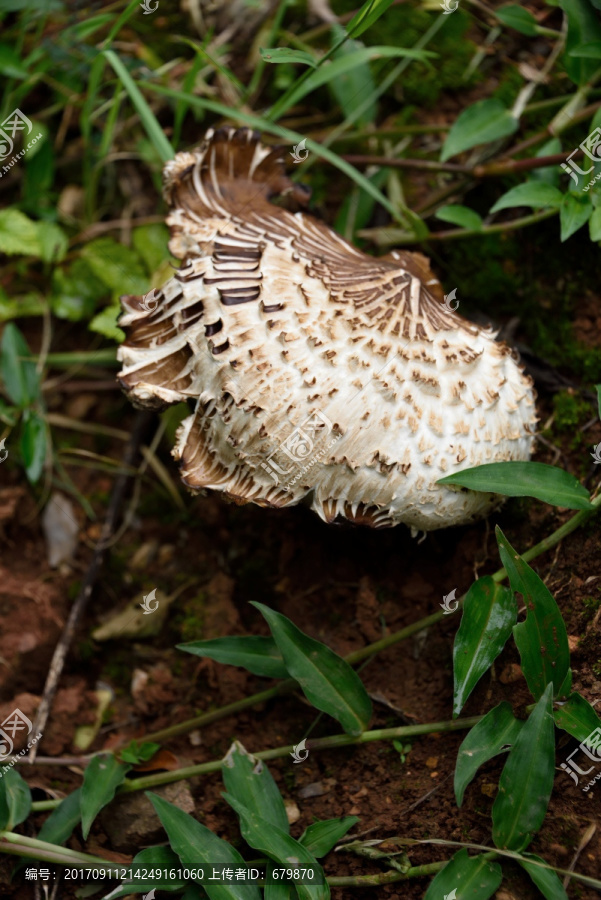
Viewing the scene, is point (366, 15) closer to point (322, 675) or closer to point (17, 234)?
point (17, 234)

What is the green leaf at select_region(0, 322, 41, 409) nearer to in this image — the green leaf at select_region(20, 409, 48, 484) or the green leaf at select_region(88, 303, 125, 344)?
the green leaf at select_region(20, 409, 48, 484)

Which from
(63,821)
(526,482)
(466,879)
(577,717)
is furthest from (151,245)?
(466,879)

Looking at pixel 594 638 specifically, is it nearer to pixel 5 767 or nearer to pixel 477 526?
pixel 477 526

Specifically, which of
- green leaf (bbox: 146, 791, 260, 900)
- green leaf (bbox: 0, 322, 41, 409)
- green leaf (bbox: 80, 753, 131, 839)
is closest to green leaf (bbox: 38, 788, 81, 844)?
green leaf (bbox: 80, 753, 131, 839)

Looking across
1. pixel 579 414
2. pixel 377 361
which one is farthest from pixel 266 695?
pixel 579 414

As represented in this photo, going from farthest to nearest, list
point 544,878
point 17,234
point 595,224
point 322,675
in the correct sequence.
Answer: point 17,234 → point 595,224 → point 322,675 → point 544,878
